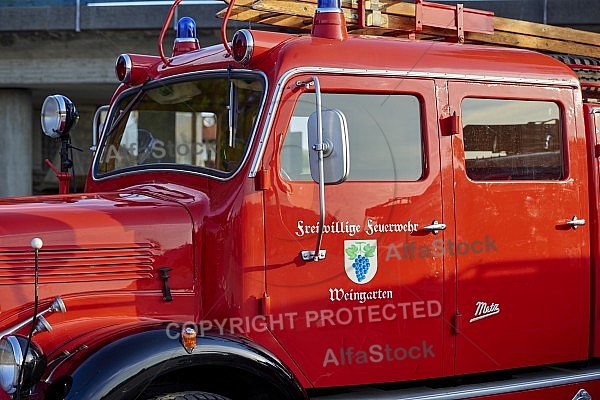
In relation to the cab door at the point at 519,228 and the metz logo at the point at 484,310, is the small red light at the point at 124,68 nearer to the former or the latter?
the cab door at the point at 519,228

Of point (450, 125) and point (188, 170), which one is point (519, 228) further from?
point (188, 170)

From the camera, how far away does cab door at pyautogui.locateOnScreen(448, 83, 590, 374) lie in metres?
4.07

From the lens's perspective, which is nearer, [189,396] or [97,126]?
[189,396]

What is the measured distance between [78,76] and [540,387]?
12.6 m

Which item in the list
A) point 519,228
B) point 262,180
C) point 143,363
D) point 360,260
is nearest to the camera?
point 143,363

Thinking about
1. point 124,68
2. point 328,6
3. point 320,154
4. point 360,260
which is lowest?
point 360,260

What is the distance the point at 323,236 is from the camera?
3.73m

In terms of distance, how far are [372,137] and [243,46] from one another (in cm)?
73

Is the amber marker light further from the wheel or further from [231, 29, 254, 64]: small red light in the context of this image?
[231, 29, 254, 64]: small red light

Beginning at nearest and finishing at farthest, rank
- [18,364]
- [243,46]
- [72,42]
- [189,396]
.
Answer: [18,364] < [189,396] < [243,46] < [72,42]

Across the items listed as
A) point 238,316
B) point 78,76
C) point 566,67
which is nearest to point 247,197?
point 238,316

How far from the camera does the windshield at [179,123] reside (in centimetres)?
376

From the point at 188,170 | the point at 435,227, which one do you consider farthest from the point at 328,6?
the point at 435,227

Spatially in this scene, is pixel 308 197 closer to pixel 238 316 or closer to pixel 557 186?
pixel 238 316
